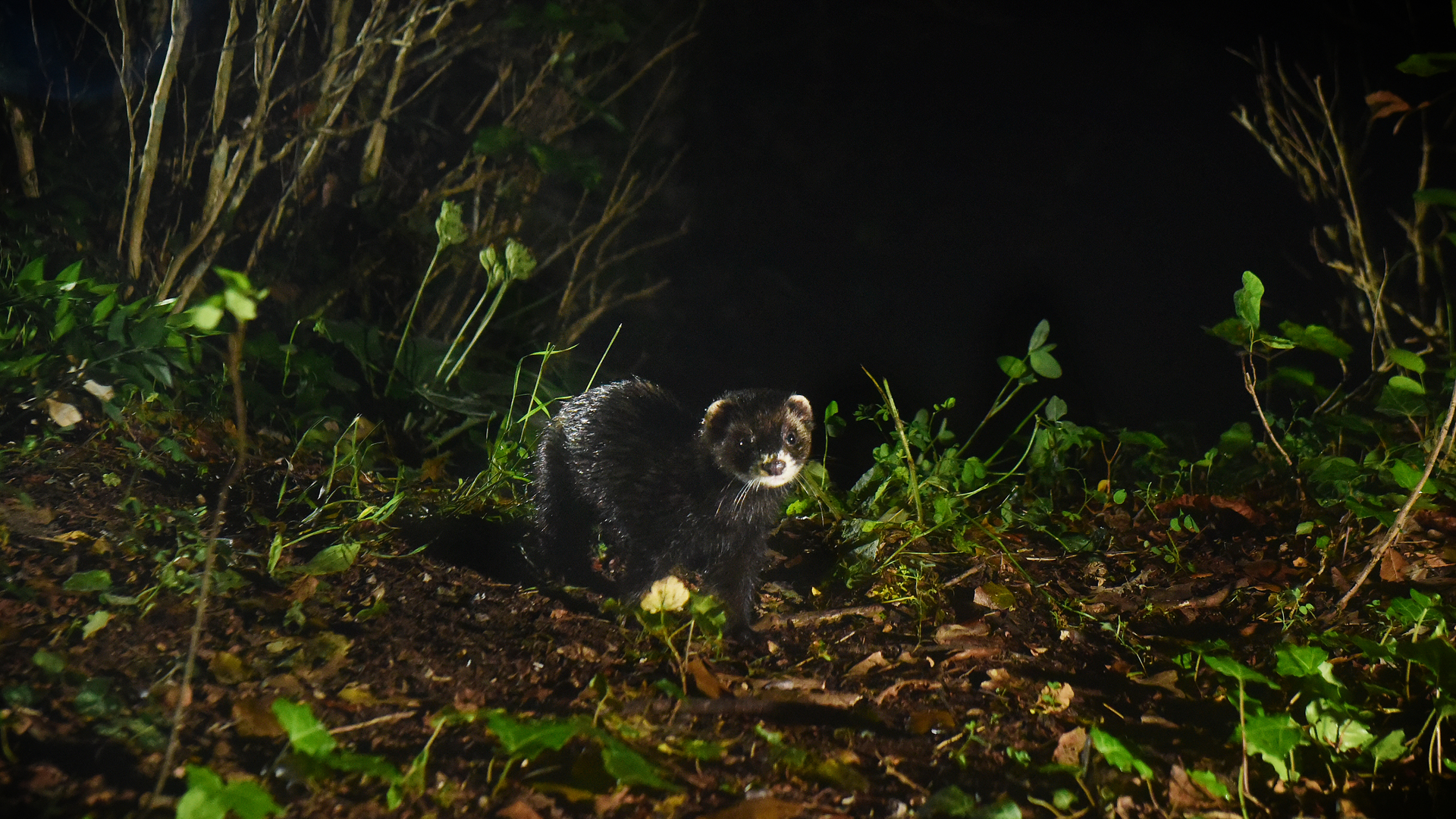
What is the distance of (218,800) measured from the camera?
4.90 feet

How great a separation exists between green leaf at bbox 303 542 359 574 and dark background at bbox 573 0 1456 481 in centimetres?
280

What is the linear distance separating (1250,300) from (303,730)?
2910mm

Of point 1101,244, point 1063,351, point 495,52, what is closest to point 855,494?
point 1063,351

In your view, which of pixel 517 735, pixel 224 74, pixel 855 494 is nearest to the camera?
pixel 517 735

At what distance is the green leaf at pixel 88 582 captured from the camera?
7.41 ft

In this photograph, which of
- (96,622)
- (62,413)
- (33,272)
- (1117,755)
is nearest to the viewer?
(1117,755)

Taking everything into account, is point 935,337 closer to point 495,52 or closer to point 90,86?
point 495,52

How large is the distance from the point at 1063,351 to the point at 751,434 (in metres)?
3.11

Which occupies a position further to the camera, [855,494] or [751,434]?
[855,494]

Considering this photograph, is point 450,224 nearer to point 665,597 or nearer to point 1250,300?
point 665,597

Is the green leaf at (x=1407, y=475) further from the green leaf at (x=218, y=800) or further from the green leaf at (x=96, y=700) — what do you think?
the green leaf at (x=96, y=700)

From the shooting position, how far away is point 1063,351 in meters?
5.47

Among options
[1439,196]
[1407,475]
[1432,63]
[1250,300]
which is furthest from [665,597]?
[1439,196]

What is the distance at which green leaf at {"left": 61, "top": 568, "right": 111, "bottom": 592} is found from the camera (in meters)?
2.26
